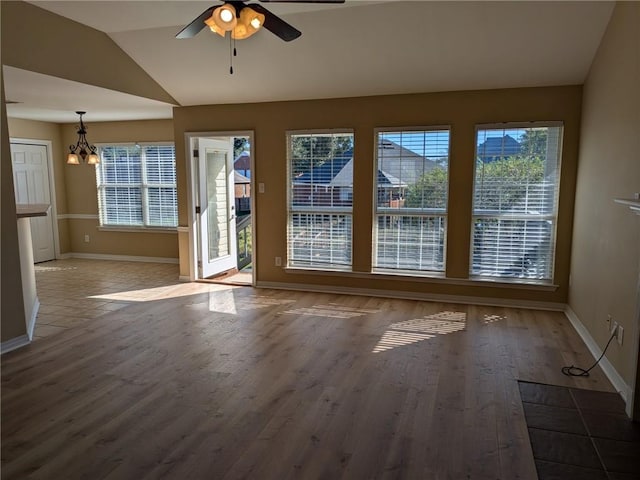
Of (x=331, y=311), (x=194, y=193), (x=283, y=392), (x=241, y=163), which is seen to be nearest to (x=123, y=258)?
(x=194, y=193)

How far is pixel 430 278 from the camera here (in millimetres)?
5086

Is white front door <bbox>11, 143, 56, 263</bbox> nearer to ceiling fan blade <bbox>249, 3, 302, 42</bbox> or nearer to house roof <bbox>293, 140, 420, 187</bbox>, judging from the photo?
house roof <bbox>293, 140, 420, 187</bbox>

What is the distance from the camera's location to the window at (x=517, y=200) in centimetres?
461

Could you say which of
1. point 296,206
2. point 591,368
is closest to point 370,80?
point 296,206

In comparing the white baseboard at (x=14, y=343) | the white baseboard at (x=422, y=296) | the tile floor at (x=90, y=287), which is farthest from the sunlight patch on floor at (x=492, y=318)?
the white baseboard at (x=14, y=343)

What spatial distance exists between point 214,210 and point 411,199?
288cm

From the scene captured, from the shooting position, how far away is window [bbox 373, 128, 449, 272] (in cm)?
495

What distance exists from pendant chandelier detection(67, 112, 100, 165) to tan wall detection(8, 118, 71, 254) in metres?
0.38

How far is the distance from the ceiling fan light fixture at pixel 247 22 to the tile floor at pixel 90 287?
3234mm

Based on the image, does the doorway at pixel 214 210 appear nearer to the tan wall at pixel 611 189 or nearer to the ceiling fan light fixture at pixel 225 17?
the ceiling fan light fixture at pixel 225 17

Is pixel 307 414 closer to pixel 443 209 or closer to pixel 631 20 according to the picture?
pixel 443 209

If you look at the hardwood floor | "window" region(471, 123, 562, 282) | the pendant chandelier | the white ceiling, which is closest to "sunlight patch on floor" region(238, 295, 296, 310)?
the hardwood floor

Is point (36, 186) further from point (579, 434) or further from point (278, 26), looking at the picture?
point (579, 434)

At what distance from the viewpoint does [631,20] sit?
3.10 meters
